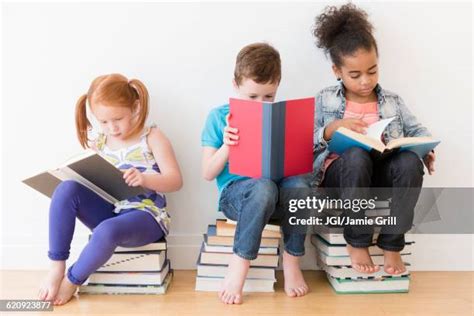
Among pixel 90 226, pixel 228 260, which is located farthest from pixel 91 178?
pixel 228 260

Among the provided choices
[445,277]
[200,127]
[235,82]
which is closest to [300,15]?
[235,82]

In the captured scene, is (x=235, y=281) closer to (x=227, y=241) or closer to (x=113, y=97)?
(x=227, y=241)

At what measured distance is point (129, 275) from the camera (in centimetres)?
173

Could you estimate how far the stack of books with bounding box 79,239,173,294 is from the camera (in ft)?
5.65

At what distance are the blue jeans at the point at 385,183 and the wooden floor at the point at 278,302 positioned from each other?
0.18 meters

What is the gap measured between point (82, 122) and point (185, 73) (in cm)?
40

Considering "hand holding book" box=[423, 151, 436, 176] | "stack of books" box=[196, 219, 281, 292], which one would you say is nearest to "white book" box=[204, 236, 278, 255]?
"stack of books" box=[196, 219, 281, 292]

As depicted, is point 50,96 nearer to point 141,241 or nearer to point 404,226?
point 141,241

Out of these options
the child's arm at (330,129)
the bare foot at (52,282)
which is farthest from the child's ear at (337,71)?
the bare foot at (52,282)

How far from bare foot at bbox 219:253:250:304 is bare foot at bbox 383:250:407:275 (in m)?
0.44

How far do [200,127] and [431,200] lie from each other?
34.0 inches

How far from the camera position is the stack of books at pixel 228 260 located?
176 cm

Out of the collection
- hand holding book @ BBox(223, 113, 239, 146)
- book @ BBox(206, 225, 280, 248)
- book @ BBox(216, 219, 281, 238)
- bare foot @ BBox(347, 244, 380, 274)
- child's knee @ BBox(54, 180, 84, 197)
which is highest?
hand holding book @ BBox(223, 113, 239, 146)

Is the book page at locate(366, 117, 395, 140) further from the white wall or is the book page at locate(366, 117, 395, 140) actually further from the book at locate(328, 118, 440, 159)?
the white wall
